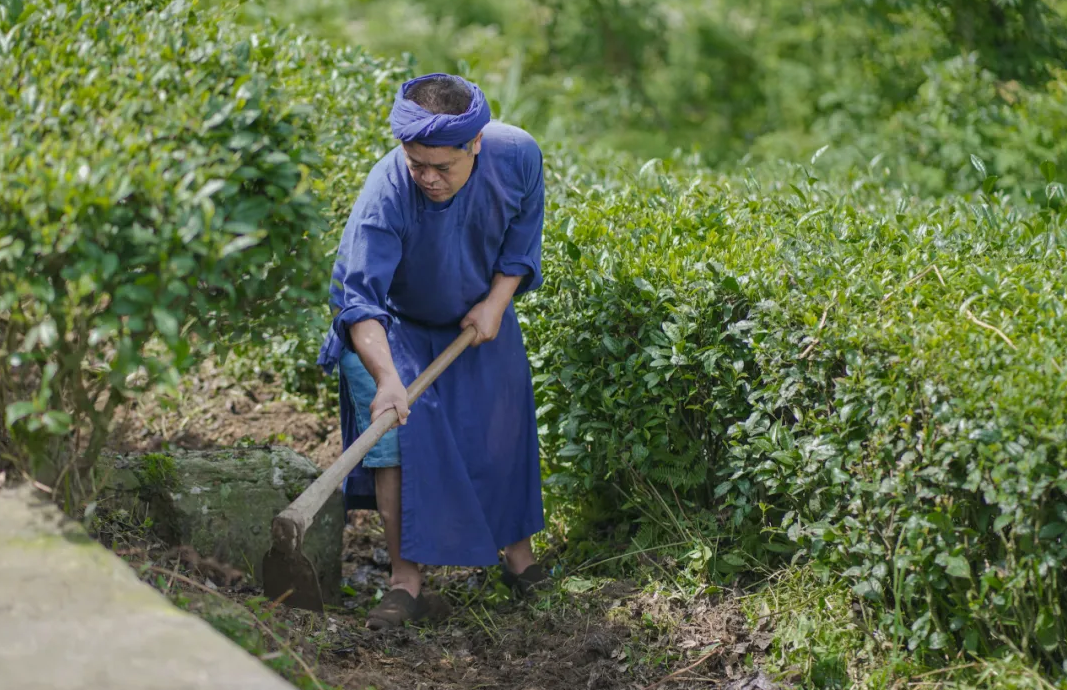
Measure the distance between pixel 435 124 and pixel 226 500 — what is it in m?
1.53

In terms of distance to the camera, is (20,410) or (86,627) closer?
(86,627)

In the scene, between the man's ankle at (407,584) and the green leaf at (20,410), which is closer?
the green leaf at (20,410)

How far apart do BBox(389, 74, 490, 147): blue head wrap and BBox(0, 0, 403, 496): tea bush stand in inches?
12.7

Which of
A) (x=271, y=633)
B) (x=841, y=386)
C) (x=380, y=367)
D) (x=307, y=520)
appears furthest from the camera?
(x=380, y=367)

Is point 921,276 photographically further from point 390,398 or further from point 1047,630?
point 390,398

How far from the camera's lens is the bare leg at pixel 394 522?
398cm

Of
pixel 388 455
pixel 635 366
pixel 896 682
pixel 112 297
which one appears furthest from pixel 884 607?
pixel 112 297

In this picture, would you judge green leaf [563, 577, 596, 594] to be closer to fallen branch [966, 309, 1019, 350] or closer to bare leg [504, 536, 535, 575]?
bare leg [504, 536, 535, 575]

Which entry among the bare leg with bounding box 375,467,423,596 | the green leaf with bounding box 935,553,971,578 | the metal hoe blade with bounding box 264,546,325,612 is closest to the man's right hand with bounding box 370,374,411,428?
the bare leg with bounding box 375,467,423,596

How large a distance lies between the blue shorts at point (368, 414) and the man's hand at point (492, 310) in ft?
1.23

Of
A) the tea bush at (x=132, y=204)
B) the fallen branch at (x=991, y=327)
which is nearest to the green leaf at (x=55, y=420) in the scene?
the tea bush at (x=132, y=204)

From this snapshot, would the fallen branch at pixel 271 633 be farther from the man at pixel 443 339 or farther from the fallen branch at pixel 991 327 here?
the fallen branch at pixel 991 327

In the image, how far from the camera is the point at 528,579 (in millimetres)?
4223

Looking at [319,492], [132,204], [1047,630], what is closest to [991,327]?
[1047,630]
